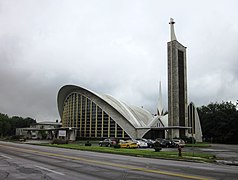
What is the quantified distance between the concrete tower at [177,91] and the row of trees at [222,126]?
66.2 ft

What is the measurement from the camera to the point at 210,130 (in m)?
92.8

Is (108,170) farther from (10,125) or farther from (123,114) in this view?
(10,125)

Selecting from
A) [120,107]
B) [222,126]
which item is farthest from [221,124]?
[120,107]

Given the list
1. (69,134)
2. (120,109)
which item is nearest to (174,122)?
(120,109)

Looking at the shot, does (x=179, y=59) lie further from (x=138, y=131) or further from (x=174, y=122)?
(x=138, y=131)

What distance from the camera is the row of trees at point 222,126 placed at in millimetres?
85194

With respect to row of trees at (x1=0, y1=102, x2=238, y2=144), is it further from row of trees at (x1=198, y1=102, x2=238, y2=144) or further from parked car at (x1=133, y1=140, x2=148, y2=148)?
parked car at (x1=133, y1=140, x2=148, y2=148)

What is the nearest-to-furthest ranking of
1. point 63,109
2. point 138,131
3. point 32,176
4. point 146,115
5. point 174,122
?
point 32,176 < point 174,122 < point 138,131 < point 146,115 < point 63,109

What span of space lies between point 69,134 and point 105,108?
1405cm

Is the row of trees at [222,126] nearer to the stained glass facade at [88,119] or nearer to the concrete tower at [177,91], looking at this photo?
the concrete tower at [177,91]

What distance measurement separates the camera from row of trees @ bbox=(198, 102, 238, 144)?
280 ft

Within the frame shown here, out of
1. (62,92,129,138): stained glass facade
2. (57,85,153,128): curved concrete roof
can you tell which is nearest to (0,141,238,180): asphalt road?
(57,85,153,128): curved concrete roof

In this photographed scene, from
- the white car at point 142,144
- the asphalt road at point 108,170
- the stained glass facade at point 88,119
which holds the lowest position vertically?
the white car at point 142,144

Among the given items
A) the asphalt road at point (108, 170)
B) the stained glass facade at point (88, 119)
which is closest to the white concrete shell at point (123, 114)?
the stained glass facade at point (88, 119)
